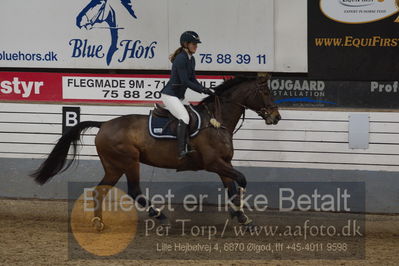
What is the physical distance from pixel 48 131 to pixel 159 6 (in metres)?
2.62

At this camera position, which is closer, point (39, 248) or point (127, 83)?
point (39, 248)

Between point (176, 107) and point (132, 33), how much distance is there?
2114 mm

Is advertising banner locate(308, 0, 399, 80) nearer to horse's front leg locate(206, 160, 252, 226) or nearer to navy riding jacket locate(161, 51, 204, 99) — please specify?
navy riding jacket locate(161, 51, 204, 99)

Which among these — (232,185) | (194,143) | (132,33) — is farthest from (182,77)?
(132,33)

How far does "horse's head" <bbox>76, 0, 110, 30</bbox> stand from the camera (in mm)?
11320

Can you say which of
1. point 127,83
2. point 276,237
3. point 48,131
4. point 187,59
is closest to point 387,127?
point 276,237

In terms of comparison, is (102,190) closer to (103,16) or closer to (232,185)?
(232,185)

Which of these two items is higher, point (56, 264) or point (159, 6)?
point (159, 6)

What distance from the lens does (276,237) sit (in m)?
9.63

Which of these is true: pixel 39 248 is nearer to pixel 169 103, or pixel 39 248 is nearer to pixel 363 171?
pixel 169 103

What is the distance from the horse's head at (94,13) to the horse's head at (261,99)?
282cm

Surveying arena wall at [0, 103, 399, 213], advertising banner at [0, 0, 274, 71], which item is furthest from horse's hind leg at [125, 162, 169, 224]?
advertising banner at [0, 0, 274, 71]

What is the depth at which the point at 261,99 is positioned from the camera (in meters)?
9.74

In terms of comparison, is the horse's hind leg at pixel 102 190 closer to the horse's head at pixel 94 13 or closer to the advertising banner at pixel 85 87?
the advertising banner at pixel 85 87
